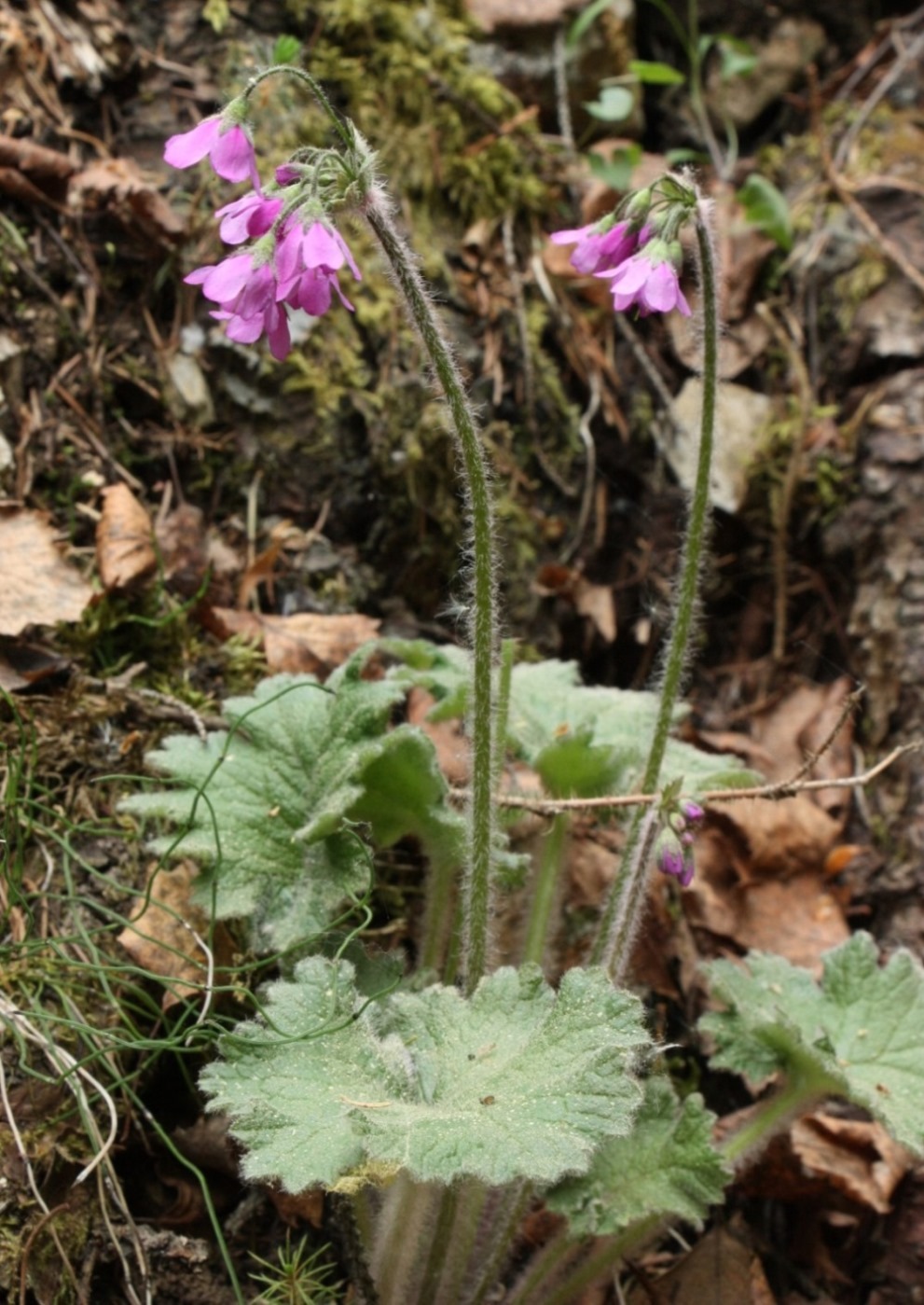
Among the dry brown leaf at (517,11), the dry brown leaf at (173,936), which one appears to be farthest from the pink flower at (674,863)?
the dry brown leaf at (517,11)

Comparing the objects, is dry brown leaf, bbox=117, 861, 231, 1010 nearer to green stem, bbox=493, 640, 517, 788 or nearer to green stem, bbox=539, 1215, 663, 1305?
green stem, bbox=493, 640, 517, 788

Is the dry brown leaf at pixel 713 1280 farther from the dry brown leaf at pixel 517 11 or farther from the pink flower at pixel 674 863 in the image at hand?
the dry brown leaf at pixel 517 11

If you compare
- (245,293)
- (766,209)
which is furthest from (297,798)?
(766,209)

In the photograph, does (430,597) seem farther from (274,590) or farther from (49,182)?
(49,182)

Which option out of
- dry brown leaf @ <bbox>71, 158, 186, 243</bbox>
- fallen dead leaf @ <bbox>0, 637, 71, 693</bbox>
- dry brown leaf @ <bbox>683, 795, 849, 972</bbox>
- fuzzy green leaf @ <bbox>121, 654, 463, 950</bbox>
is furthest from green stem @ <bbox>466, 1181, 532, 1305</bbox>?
dry brown leaf @ <bbox>71, 158, 186, 243</bbox>

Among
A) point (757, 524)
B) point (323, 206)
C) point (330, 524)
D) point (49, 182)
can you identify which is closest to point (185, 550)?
point (330, 524)

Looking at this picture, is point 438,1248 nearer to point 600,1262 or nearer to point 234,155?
point 600,1262
